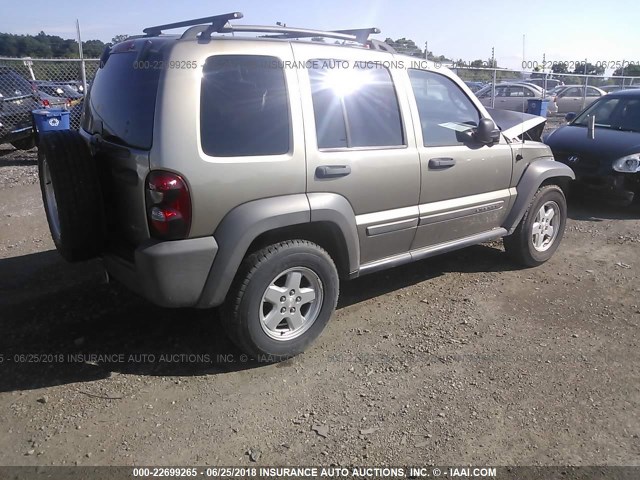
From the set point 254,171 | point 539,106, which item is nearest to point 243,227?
point 254,171

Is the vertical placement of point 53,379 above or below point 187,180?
below

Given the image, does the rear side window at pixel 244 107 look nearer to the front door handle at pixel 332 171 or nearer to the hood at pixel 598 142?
the front door handle at pixel 332 171

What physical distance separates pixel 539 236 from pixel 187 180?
12.0 feet

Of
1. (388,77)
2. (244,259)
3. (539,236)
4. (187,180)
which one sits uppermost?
(388,77)

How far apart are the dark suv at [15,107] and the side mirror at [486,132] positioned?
943cm

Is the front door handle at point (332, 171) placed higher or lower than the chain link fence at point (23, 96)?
lower

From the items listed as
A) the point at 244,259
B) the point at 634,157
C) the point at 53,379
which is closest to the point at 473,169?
the point at 244,259

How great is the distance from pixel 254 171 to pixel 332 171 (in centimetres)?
55

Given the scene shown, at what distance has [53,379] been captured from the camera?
3.26m

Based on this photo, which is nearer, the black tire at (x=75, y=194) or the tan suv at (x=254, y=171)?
the tan suv at (x=254, y=171)

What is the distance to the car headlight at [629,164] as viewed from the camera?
6.80 m

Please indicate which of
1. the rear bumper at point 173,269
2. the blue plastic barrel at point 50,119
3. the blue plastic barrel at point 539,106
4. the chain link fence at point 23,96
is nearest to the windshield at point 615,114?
the blue plastic barrel at point 539,106

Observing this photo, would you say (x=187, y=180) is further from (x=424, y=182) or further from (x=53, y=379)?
(x=424, y=182)

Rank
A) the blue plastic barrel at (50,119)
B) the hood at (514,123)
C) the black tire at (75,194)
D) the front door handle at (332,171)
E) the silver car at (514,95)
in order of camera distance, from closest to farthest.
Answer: the black tire at (75,194) < the front door handle at (332,171) < the hood at (514,123) < the blue plastic barrel at (50,119) < the silver car at (514,95)
